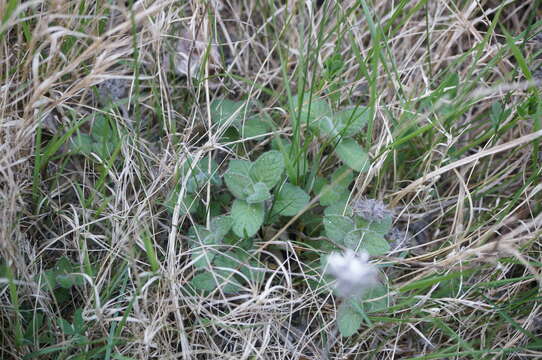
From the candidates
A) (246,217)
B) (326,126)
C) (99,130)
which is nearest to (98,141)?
(99,130)

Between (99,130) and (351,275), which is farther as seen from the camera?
(99,130)

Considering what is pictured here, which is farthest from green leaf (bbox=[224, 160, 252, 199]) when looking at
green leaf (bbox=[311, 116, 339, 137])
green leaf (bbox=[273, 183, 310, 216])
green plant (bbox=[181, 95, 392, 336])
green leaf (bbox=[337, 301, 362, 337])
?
green leaf (bbox=[337, 301, 362, 337])

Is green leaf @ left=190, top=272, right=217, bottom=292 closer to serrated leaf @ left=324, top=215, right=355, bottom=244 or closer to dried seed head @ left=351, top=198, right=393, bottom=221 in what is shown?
serrated leaf @ left=324, top=215, right=355, bottom=244

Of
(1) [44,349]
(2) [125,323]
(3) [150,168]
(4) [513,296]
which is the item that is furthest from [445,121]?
(1) [44,349]

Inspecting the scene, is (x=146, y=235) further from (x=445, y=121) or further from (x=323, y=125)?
(x=445, y=121)

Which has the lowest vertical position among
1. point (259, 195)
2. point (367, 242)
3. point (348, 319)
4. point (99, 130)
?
point (348, 319)

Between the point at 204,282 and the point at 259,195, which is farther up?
the point at 259,195

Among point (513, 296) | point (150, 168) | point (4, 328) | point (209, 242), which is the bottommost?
point (513, 296)

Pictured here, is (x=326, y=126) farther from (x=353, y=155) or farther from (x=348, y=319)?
(x=348, y=319)
